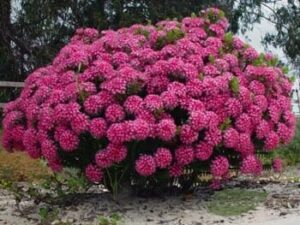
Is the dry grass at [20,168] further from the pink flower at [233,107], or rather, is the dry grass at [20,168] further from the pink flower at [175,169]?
the pink flower at [233,107]

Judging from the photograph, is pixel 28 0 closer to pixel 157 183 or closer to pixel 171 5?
Result: pixel 171 5

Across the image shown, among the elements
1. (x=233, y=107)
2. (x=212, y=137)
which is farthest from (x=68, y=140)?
(x=233, y=107)

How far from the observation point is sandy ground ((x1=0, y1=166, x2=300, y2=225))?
656cm

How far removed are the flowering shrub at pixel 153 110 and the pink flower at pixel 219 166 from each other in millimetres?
10

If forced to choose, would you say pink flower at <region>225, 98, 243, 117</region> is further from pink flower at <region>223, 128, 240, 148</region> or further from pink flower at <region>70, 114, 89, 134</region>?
pink flower at <region>70, 114, 89, 134</region>

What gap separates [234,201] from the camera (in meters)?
7.21

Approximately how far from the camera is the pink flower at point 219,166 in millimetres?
6941

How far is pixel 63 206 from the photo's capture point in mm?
7328

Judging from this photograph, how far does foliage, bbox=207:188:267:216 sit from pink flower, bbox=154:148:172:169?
Answer: 68 cm

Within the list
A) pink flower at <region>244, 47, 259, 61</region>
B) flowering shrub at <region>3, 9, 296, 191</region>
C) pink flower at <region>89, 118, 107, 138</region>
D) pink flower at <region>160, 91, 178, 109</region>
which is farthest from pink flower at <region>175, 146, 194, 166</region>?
pink flower at <region>244, 47, 259, 61</region>

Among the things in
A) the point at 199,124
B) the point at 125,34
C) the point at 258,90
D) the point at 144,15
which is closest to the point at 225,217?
the point at 199,124

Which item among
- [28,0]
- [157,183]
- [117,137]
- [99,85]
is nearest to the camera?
[117,137]

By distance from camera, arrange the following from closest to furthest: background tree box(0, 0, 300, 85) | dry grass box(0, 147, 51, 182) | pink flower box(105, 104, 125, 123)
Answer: pink flower box(105, 104, 125, 123)
dry grass box(0, 147, 51, 182)
background tree box(0, 0, 300, 85)

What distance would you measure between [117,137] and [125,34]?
5.33 ft
